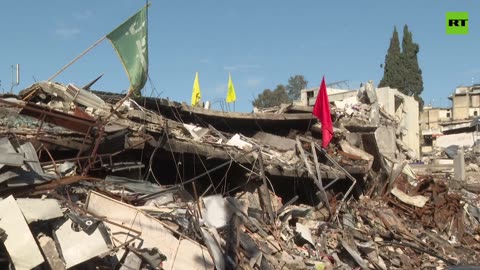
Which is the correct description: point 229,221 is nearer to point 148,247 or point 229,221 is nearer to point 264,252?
point 264,252

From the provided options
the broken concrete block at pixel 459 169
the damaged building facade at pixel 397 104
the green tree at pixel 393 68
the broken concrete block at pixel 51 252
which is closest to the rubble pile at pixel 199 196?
the broken concrete block at pixel 51 252

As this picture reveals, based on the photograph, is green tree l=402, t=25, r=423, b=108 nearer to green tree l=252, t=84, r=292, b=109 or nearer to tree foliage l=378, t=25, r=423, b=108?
tree foliage l=378, t=25, r=423, b=108

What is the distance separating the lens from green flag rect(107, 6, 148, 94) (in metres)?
9.60

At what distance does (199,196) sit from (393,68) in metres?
44.4

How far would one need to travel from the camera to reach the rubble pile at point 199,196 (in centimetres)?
622

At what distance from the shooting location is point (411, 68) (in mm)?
51656

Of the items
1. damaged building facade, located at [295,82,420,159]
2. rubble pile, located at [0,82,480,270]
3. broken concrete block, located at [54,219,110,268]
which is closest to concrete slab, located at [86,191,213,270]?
rubble pile, located at [0,82,480,270]

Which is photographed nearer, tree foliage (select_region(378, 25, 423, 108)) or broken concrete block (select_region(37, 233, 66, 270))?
broken concrete block (select_region(37, 233, 66, 270))

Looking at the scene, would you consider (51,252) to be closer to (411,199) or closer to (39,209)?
(39,209)

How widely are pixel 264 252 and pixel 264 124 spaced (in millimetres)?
5787

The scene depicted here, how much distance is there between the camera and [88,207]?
273 inches

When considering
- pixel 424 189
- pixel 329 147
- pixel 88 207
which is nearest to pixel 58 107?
pixel 88 207

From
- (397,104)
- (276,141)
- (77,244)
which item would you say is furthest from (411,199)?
(397,104)

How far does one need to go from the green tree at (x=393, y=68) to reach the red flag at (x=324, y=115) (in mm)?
38479
